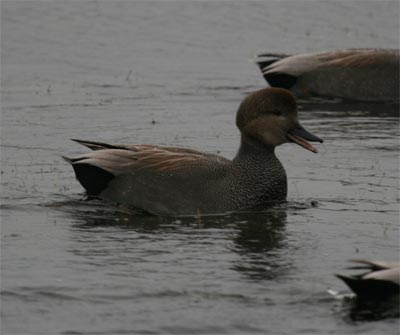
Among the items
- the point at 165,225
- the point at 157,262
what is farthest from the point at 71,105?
the point at 157,262

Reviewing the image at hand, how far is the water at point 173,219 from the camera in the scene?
8.80 m

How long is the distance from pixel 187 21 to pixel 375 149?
10.9 metres

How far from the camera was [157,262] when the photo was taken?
9984 millimetres

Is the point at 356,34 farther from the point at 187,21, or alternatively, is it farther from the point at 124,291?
the point at 124,291

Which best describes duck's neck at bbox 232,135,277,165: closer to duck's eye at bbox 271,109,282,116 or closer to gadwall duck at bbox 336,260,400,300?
duck's eye at bbox 271,109,282,116

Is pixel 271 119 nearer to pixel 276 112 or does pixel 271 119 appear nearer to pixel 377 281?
pixel 276 112

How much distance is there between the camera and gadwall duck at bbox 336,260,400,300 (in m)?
8.38

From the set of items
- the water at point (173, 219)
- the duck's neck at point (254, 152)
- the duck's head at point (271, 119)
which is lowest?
the water at point (173, 219)

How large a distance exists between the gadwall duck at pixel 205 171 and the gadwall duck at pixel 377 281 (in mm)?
3142

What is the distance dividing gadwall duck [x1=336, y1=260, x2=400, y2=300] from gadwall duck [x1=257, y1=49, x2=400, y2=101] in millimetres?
10311

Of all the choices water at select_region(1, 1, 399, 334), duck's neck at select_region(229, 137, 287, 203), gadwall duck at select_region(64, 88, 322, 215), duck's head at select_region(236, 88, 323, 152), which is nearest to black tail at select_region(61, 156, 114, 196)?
gadwall duck at select_region(64, 88, 322, 215)

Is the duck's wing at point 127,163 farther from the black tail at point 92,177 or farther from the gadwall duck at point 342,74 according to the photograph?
the gadwall duck at point 342,74

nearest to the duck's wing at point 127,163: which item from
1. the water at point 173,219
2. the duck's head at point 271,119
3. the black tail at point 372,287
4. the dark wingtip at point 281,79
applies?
the water at point 173,219

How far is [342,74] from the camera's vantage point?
18.9 meters
